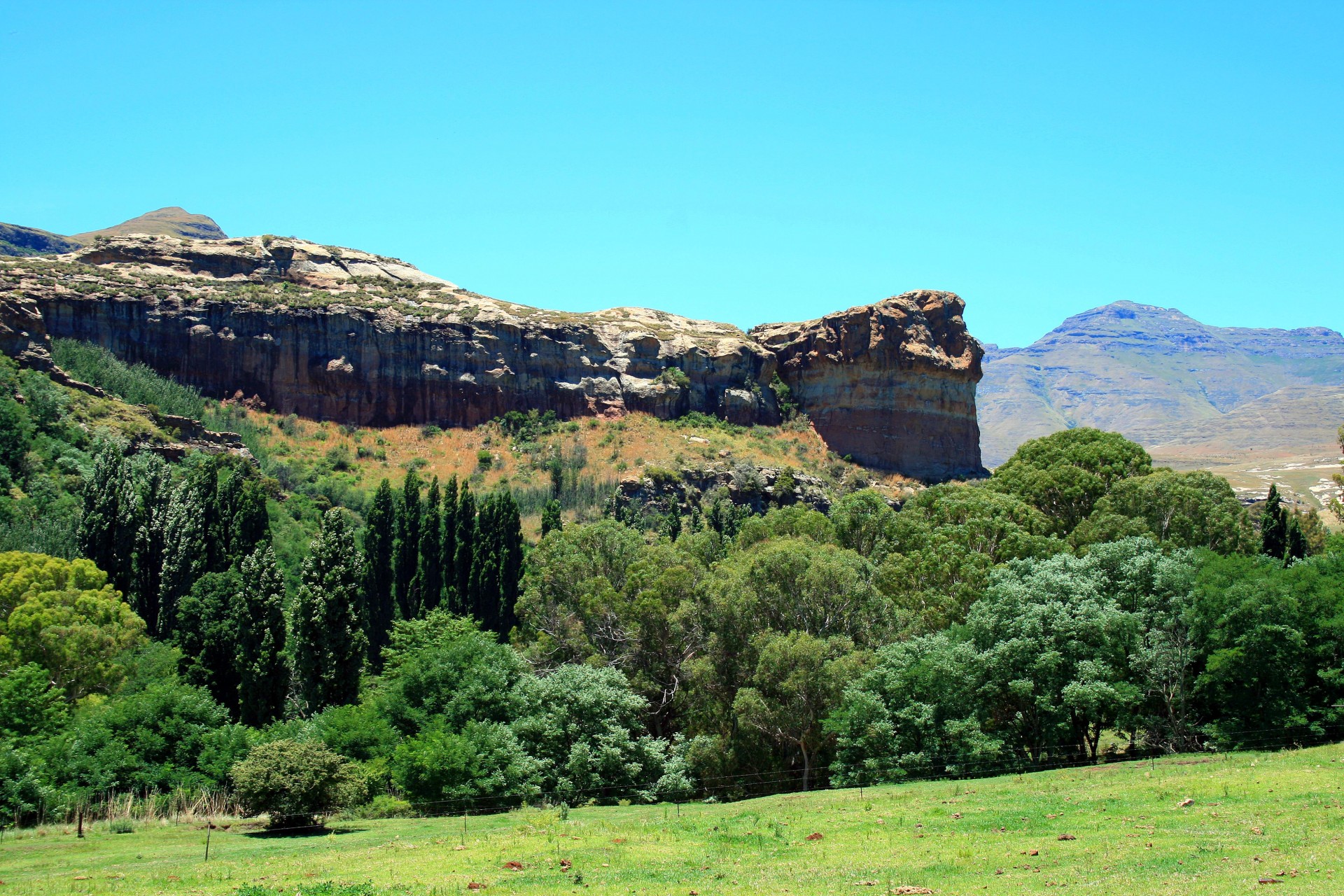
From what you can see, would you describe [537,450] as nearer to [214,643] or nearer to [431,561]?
[431,561]

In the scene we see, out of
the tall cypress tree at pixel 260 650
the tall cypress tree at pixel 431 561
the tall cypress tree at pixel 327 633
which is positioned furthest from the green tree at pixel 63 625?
the tall cypress tree at pixel 431 561

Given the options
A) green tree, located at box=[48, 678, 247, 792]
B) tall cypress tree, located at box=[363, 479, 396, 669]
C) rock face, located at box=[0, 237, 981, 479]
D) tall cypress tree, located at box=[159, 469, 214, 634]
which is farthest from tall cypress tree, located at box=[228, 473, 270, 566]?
rock face, located at box=[0, 237, 981, 479]

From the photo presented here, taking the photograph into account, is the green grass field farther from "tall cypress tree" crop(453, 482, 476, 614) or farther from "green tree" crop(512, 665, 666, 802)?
"tall cypress tree" crop(453, 482, 476, 614)

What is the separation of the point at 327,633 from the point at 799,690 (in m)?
21.0

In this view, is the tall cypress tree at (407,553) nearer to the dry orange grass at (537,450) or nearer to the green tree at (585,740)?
the green tree at (585,740)

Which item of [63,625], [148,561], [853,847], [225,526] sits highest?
[225,526]

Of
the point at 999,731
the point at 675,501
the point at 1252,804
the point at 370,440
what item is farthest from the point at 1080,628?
the point at 370,440

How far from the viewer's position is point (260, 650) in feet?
167

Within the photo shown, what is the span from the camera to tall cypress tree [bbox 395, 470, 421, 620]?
73750mm

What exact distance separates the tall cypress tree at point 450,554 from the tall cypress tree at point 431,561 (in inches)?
10.1

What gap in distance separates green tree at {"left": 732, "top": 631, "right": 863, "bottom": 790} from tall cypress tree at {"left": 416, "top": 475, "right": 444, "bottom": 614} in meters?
32.0

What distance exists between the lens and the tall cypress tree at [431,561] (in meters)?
73.8

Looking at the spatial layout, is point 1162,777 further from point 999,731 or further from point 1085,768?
point 999,731

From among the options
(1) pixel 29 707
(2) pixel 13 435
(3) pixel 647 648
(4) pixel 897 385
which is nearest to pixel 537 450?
(4) pixel 897 385
